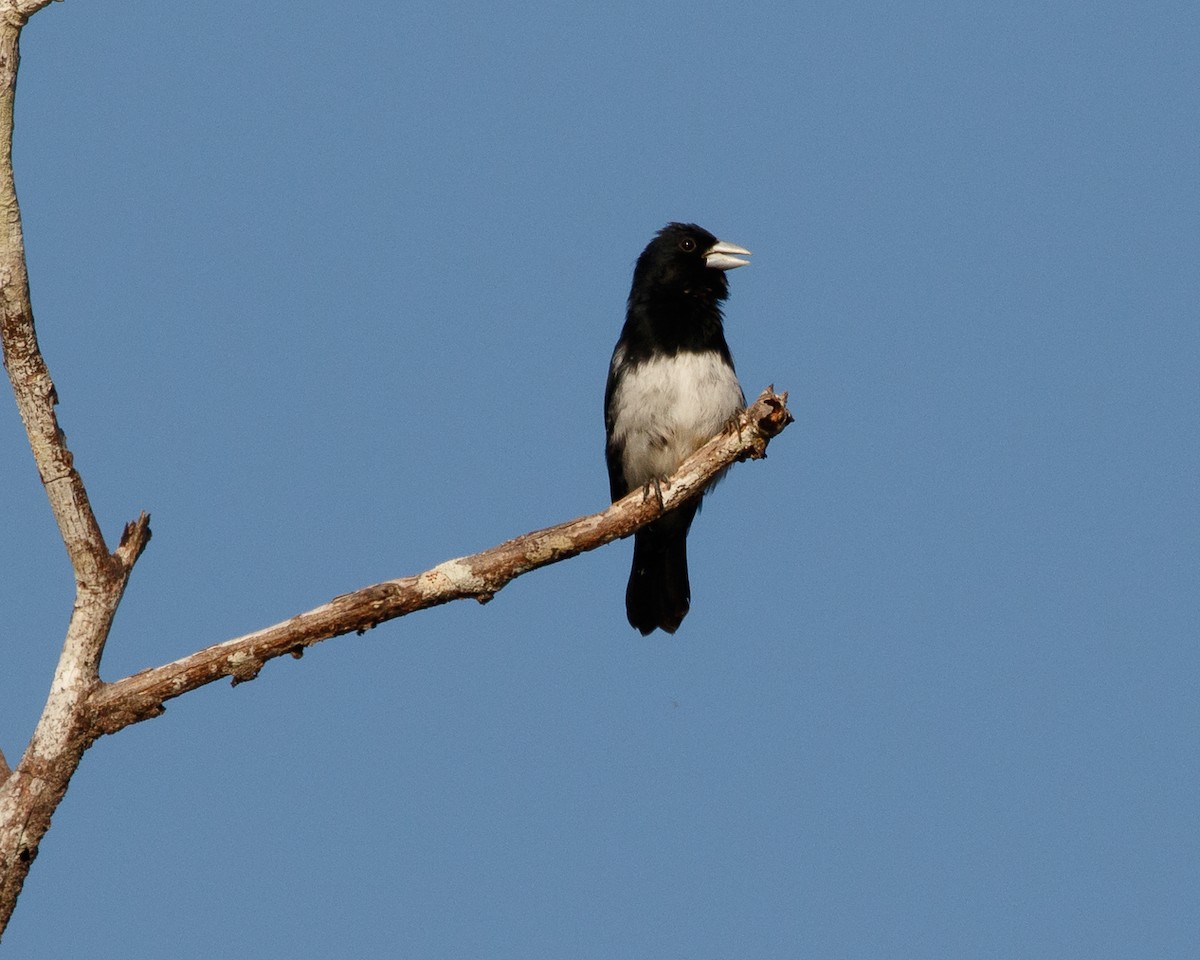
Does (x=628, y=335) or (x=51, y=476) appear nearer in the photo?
(x=51, y=476)

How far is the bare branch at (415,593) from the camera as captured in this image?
484 centimetres

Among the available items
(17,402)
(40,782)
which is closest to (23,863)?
(40,782)

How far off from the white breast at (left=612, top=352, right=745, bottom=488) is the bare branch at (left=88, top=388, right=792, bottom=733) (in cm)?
100

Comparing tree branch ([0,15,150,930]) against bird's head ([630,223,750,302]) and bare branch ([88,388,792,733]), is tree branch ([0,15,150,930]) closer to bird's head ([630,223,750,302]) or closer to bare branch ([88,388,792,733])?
bare branch ([88,388,792,733])

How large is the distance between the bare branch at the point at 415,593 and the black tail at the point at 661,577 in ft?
5.13

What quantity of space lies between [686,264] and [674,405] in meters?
0.94

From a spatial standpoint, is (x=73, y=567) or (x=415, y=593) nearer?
(x=73, y=567)

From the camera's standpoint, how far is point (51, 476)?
4836 mm

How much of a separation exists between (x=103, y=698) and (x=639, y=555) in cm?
324

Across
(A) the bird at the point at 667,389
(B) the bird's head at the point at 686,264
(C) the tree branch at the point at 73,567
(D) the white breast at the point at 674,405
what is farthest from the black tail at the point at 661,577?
(C) the tree branch at the point at 73,567

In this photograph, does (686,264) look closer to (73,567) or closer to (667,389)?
(667,389)

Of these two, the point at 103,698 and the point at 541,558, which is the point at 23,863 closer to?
the point at 103,698

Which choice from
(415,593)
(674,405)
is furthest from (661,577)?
(415,593)

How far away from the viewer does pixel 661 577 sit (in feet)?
24.0
